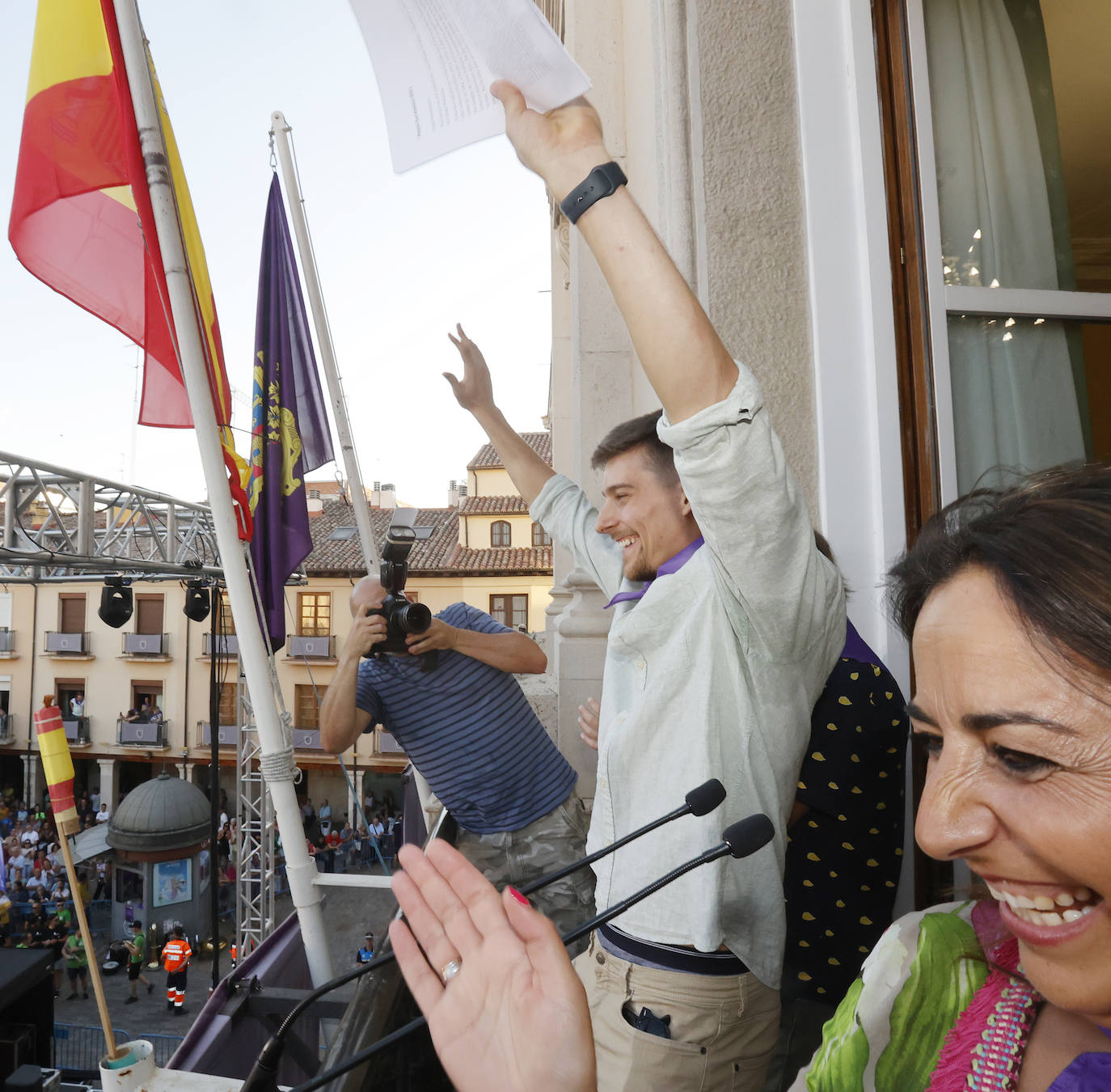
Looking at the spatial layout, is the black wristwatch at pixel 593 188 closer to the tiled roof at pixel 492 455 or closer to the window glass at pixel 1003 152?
the window glass at pixel 1003 152

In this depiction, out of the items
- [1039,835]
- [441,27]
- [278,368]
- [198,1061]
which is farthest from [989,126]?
[198,1061]

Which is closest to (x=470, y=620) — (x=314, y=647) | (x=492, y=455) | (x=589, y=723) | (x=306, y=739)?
(x=589, y=723)

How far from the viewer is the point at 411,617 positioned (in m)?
2.45

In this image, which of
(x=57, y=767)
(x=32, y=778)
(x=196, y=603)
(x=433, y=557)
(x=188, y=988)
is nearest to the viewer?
(x=57, y=767)

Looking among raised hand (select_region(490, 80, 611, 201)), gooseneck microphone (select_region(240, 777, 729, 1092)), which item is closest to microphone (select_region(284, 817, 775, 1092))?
gooseneck microphone (select_region(240, 777, 729, 1092))

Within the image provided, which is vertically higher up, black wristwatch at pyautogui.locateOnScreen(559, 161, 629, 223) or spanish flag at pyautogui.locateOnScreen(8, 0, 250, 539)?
spanish flag at pyautogui.locateOnScreen(8, 0, 250, 539)

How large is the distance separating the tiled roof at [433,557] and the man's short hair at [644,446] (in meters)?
25.7

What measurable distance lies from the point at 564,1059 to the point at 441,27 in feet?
3.87

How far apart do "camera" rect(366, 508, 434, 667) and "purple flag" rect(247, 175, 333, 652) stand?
3.50ft

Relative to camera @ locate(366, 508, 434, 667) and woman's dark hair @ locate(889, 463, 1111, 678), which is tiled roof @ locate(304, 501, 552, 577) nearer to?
camera @ locate(366, 508, 434, 667)

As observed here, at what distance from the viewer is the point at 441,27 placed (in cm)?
103

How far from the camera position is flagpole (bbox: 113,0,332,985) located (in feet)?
9.14

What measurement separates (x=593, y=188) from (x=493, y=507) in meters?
28.6

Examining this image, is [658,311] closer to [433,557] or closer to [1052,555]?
[1052,555]
